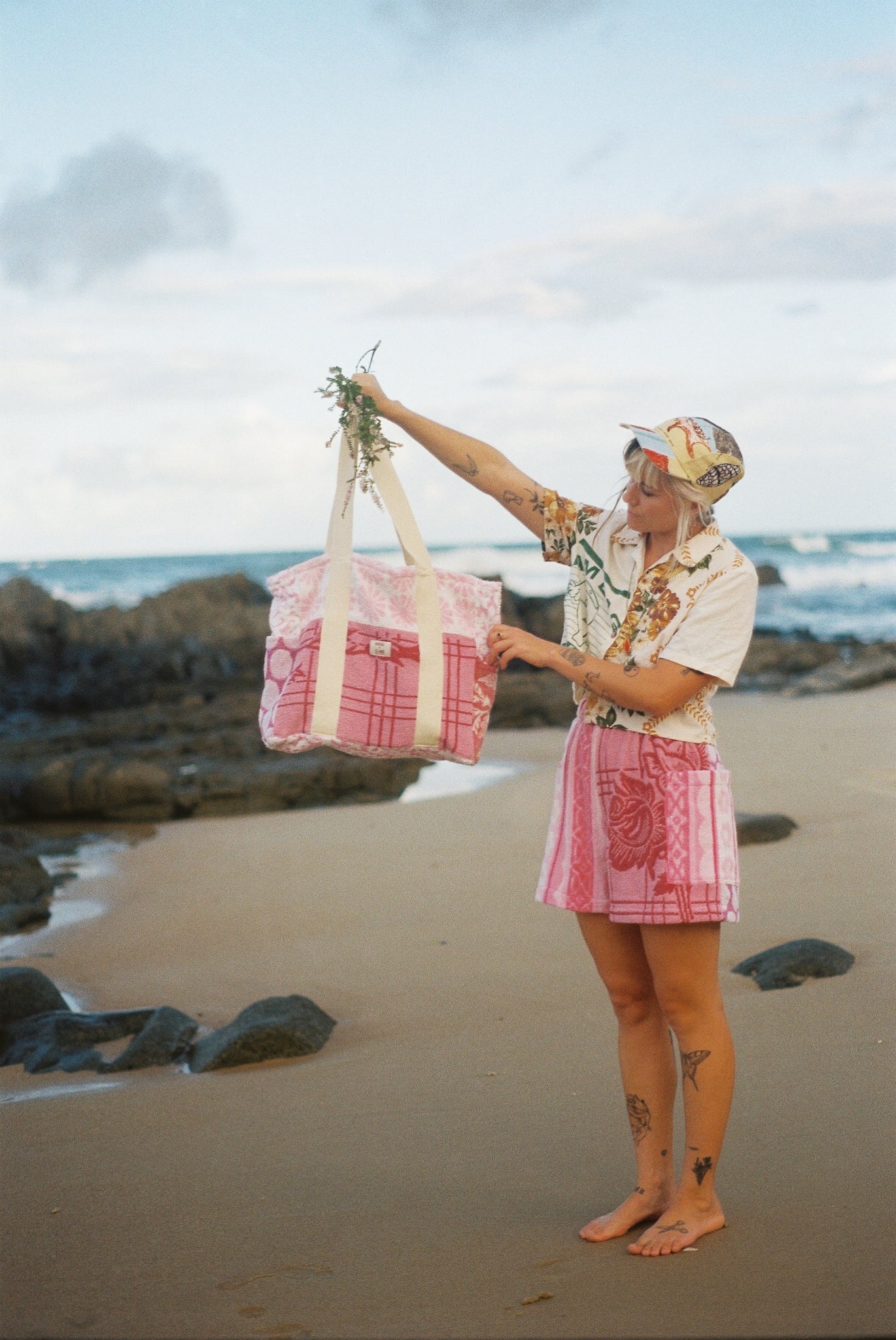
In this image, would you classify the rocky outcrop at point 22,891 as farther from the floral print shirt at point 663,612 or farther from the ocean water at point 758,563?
the ocean water at point 758,563

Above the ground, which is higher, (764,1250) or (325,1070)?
(764,1250)

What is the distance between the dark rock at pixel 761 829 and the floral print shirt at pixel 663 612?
187 inches

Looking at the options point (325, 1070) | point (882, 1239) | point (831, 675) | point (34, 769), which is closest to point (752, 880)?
point (325, 1070)

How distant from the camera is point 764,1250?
3098mm

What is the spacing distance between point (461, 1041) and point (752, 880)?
2587 millimetres

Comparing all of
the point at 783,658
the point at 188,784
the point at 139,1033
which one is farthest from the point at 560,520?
the point at 783,658

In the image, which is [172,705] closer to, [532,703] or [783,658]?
[532,703]

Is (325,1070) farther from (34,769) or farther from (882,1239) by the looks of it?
(34,769)

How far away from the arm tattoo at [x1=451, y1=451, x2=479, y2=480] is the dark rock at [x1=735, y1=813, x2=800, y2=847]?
4724 millimetres

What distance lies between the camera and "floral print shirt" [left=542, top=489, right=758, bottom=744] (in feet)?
10.2

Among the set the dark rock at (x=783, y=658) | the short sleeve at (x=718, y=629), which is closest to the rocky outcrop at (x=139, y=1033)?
the short sleeve at (x=718, y=629)

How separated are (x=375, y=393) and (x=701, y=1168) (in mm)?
2100

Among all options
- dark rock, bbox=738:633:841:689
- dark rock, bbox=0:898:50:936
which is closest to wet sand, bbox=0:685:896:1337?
dark rock, bbox=0:898:50:936

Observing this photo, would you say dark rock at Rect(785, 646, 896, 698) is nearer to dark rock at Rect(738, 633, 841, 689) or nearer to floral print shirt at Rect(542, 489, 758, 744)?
dark rock at Rect(738, 633, 841, 689)
